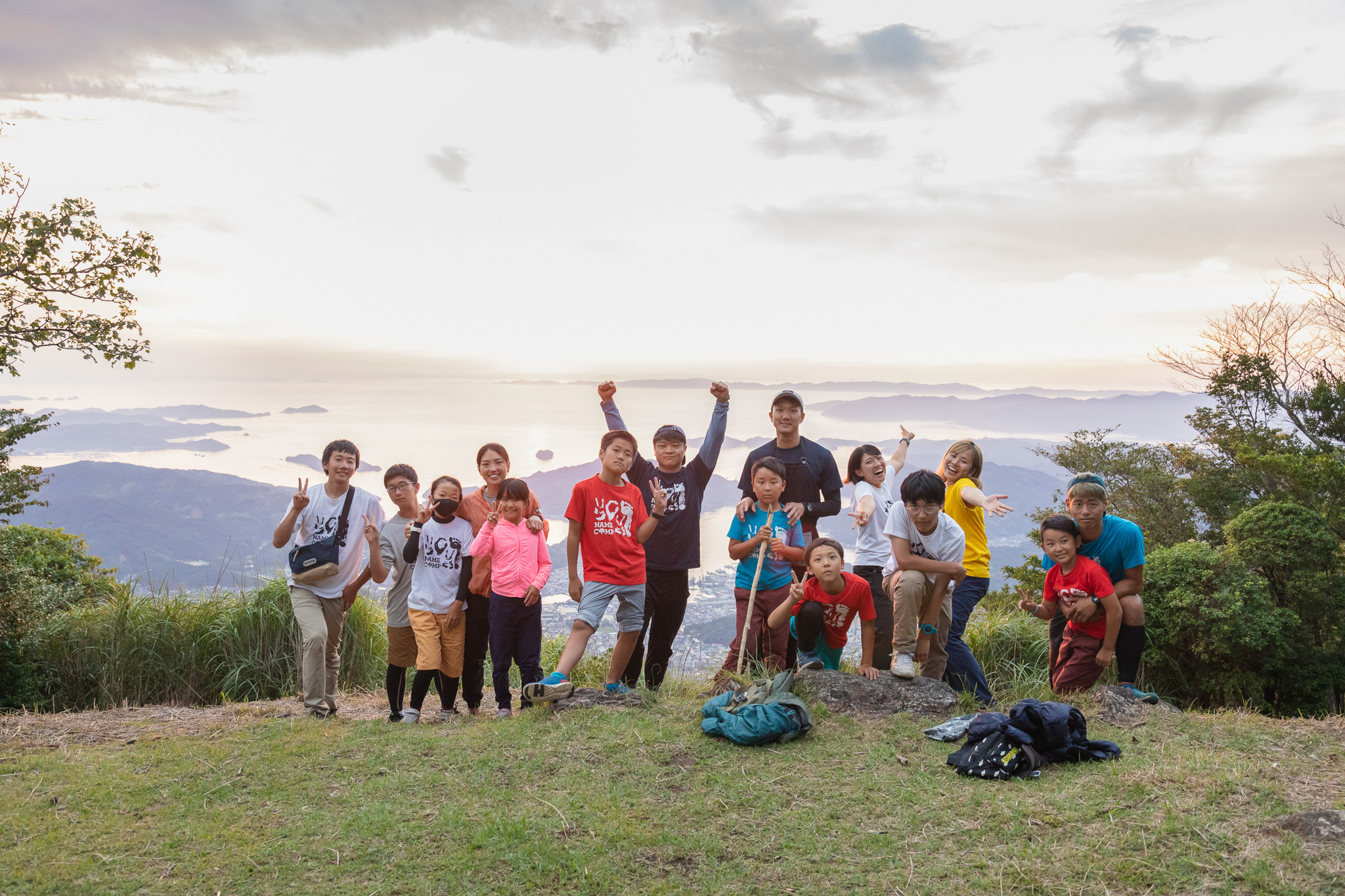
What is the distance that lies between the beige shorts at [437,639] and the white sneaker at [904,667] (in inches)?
129

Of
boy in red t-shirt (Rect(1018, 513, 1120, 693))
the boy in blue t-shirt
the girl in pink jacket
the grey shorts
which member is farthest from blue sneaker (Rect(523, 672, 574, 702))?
boy in red t-shirt (Rect(1018, 513, 1120, 693))

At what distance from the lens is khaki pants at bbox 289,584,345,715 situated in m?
6.23

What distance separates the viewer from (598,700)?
588cm

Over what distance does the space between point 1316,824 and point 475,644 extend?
205 inches

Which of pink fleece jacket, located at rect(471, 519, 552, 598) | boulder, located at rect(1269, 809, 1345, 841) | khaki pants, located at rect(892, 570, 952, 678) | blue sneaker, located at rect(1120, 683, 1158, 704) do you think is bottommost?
blue sneaker, located at rect(1120, 683, 1158, 704)

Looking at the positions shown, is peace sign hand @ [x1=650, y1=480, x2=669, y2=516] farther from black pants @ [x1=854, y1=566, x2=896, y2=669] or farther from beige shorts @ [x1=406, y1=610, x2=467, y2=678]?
beige shorts @ [x1=406, y1=610, x2=467, y2=678]

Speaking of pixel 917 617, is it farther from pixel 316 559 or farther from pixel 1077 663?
pixel 316 559

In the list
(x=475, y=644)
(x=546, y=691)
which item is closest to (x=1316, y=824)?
(x=546, y=691)

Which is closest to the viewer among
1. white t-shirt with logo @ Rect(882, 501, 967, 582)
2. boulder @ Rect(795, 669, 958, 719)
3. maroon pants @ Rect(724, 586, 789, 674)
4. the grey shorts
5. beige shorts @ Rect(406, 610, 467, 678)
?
boulder @ Rect(795, 669, 958, 719)

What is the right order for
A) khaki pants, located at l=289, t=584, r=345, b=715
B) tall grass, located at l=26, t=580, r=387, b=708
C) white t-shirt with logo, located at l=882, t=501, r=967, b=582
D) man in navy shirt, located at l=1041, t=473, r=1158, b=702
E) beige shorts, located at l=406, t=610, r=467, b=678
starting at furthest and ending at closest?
tall grass, located at l=26, t=580, r=387, b=708
khaki pants, located at l=289, t=584, r=345, b=715
beige shorts, located at l=406, t=610, r=467, b=678
man in navy shirt, located at l=1041, t=473, r=1158, b=702
white t-shirt with logo, located at l=882, t=501, r=967, b=582

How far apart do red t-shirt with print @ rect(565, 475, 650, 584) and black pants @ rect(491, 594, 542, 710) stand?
1.77 feet

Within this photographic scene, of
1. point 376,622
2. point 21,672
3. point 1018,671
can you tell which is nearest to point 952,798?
point 1018,671

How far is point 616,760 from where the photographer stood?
4.88 metres

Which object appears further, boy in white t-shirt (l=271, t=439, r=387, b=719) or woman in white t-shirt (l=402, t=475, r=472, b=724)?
boy in white t-shirt (l=271, t=439, r=387, b=719)
